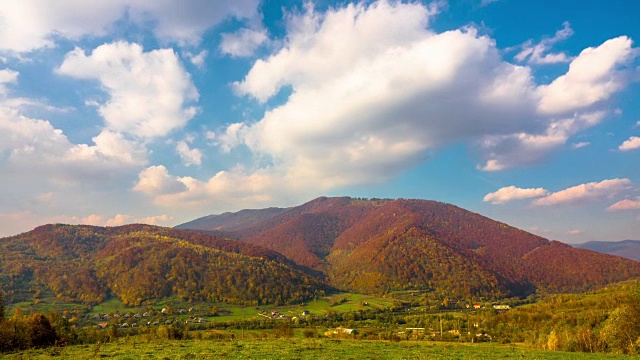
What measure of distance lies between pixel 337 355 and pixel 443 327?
135 meters

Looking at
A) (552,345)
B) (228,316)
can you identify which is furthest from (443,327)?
(228,316)

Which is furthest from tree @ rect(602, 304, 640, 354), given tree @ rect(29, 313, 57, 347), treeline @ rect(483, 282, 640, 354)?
tree @ rect(29, 313, 57, 347)

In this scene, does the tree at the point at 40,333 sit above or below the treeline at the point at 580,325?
above

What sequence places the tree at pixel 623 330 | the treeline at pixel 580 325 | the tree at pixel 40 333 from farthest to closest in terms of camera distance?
the treeline at pixel 580 325 → the tree at pixel 623 330 → the tree at pixel 40 333

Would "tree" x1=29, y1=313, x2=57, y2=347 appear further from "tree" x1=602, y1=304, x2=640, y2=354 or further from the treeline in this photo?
"tree" x1=602, y1=304, x2=640, y2=354

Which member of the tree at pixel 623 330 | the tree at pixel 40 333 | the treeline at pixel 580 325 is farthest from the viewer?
the treeline at pixel 580 325

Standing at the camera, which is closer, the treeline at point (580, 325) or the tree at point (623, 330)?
the tree at point (623, 330)

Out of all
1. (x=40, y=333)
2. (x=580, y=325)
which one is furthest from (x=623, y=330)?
(x=40, y=333)

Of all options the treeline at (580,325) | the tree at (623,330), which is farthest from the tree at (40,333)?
the tree at (623,330)

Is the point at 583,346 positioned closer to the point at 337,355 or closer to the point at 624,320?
the point at 624,320

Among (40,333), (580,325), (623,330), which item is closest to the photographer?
(40,333)

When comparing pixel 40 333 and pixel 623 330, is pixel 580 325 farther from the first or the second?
pixel 40 333

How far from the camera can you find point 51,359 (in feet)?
122

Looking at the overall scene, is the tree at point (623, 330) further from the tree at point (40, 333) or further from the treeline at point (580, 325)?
the tree at point (40, 333)
